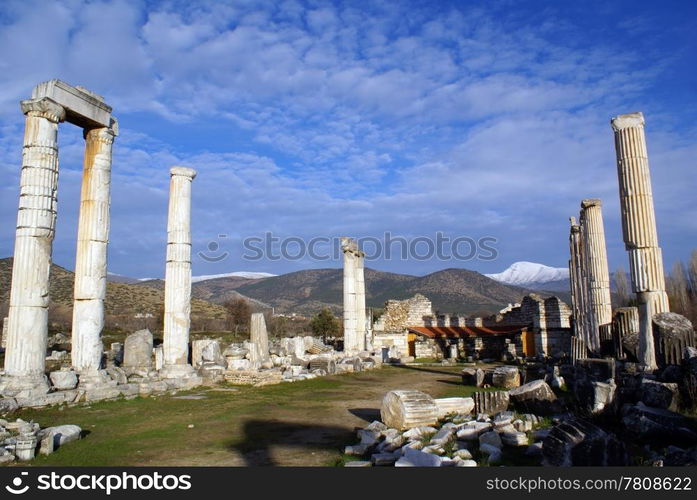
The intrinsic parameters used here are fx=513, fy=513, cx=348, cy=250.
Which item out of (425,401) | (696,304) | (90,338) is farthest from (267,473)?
(696,304)

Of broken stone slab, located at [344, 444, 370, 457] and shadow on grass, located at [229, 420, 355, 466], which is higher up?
broken stone slab, located at [344, 444, 370, 457]

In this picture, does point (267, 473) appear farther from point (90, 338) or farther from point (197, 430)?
point (90, 338)

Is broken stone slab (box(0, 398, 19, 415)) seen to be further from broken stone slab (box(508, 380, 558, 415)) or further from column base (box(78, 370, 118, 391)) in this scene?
broken stone slab (box(508, 380, 558, 415))

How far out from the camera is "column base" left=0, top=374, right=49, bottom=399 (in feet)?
38.8

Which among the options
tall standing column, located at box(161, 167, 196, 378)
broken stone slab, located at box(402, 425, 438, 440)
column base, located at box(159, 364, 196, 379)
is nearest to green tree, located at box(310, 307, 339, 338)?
tall standing column, located at box(161, 167, 196, 378)

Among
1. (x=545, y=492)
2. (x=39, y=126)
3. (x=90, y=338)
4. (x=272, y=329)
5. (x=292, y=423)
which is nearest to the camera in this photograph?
(x=545, y=492)

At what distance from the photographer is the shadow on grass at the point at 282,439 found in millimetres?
7445

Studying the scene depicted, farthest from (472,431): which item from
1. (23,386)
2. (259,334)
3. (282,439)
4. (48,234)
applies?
(259,334)

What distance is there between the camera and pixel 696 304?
39969 mm

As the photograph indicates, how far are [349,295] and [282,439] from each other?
19.7m

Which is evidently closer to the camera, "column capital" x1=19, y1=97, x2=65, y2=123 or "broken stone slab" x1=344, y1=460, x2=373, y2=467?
"broken stone slab" x1=344, y1=460, x2=373, y2=467

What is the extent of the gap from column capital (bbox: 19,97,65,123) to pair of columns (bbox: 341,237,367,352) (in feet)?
56.1

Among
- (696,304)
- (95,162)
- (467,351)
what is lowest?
(467,351)

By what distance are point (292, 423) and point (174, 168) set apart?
36.0ft
